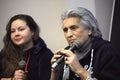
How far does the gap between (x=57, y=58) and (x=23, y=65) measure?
1.60 ft

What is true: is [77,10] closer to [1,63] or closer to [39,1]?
[1,63]

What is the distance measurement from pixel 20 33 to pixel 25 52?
176 millimetres

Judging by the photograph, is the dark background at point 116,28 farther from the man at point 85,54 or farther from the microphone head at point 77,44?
the microphone head at point 77,44

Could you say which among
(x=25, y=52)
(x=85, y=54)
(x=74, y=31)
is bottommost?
(x=25, y=52)

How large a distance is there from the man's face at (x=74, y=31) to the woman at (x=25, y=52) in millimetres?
621

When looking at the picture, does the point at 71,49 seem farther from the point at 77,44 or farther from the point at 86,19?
the point at 86,19

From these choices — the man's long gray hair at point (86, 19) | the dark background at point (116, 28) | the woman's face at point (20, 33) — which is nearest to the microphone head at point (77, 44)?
the man's long gray hair at point (86, 19)

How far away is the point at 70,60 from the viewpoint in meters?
1.56

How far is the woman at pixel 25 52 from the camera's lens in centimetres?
231

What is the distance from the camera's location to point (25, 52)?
2.42 m

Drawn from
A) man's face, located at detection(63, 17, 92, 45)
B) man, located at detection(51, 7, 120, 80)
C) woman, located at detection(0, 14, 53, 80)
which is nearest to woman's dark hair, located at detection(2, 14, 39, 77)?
woman, located at detection(0, 14, 53, 80)

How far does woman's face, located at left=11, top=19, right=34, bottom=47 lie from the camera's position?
237cm

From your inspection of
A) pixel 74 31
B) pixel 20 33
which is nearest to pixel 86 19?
pixel 74 31

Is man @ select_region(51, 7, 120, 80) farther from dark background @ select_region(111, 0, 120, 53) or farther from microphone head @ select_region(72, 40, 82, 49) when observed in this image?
dark background @ select_region(111, 0, 120, 53)
